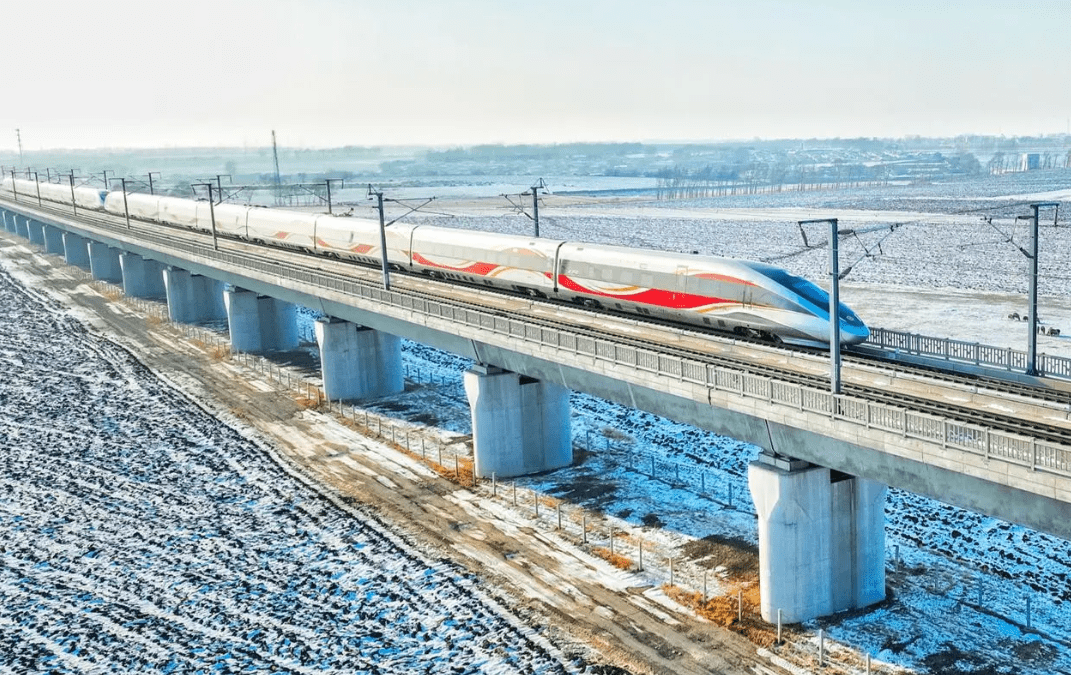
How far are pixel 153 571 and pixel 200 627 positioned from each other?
4.82 m

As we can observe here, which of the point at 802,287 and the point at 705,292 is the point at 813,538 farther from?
the point at 705,292

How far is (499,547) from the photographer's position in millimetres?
32938

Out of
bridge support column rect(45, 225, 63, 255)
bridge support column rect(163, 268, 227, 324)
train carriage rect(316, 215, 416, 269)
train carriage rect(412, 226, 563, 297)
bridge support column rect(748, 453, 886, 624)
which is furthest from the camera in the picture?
bridge support column rect(45, 225, 63, 255)

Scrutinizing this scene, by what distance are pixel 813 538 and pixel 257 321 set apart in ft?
157

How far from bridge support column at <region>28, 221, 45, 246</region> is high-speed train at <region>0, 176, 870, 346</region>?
94.3 meters

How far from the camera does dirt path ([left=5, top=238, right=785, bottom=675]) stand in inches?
1018

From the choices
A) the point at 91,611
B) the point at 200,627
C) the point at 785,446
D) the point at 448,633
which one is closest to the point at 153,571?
the point at 91,611

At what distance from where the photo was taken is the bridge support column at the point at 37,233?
151 metres

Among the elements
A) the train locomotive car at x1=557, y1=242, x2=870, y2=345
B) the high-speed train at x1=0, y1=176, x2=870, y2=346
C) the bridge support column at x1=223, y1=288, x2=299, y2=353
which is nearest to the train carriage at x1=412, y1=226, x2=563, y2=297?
the high-speed train at x1=0, y1=176, x2=870, y2=346

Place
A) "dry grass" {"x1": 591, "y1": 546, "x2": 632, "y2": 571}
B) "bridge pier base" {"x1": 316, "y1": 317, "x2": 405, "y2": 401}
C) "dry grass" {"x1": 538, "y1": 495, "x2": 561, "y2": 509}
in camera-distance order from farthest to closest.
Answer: "bridge pier base" {"x1": 316, "y1": 317, "x2": 405, "y2": 401} < "dry grass" {"x1": 538, "y1": 495, "x2": 561, "y2": 509} < "dry grass" {"x1": 591, "y1": 546, "x2": 632, "y2": 571}

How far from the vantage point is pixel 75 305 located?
91625mm

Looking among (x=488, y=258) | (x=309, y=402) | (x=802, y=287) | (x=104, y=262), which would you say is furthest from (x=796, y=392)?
(x=104, y=262)

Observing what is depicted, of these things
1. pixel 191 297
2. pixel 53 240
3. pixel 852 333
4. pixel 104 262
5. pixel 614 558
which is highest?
pixel 852 333

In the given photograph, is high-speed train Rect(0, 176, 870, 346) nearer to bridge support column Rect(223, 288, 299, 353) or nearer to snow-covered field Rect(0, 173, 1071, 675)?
bridge support column Rect(223, 288, 299, 353)
